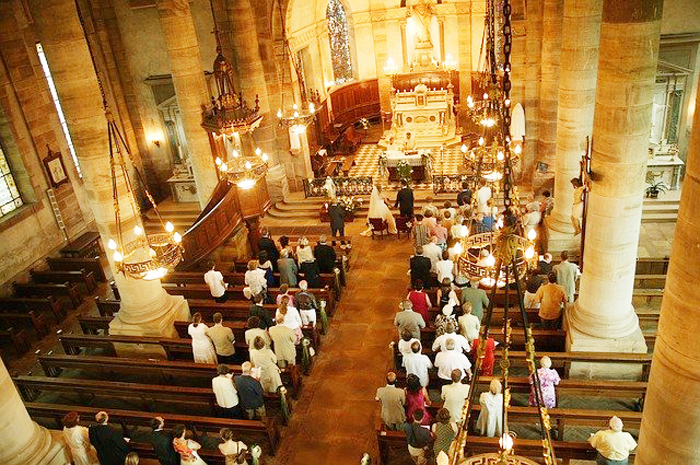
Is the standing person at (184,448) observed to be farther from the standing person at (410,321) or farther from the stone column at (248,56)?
the stone column at (248,56)

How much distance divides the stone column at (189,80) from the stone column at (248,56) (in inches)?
131

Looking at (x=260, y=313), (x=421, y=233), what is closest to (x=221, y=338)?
(x=260, y=313)

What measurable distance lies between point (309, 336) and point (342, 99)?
737 inches

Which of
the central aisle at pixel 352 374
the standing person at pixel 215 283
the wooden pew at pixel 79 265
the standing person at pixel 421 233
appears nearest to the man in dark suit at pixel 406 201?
the central aisle at pixel 352 374

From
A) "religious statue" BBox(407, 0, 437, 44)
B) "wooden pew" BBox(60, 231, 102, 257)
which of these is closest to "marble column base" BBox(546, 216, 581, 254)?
"wooden pew" BBox(60, 231, 102, 257)

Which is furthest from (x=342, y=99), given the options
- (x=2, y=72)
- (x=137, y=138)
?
(x=2, y=72)

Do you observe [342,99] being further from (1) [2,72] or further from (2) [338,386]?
(2) [338,386]

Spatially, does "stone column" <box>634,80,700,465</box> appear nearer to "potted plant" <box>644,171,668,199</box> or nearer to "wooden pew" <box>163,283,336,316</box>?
"wooden pew" <box>163,283,336,316</box>

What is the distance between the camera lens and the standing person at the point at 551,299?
38.4ft

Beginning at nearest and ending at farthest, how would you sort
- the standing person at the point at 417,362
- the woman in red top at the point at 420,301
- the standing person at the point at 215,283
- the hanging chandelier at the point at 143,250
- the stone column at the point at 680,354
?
the stone column at the point at 680,354, the hanging chandelier at the point at 143,250, the standing person at the point at 417,362, the woman in red top at the point at 420,301, the standing person at the point at 215,283

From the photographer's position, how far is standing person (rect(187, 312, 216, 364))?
1166 centimetres

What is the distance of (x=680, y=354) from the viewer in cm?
557

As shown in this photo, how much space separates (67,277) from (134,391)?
25.2 ft

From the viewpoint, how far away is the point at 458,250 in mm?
8211
